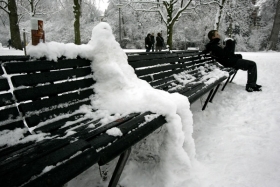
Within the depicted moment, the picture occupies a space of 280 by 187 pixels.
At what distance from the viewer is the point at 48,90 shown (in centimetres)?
171

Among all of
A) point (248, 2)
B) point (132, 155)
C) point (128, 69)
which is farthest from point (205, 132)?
point (248, 2)

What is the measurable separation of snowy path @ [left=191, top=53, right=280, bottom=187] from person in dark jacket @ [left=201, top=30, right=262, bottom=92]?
0.42 metres

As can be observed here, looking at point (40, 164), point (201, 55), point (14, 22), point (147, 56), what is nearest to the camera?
point (40, 164)

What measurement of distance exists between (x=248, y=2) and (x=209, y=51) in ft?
→ 74.1

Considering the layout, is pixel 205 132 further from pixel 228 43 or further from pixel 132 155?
pixel 228 43

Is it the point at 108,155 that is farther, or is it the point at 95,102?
the point at 95,102

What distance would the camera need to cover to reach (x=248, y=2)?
2325cm

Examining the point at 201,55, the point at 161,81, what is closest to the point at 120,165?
the point at 161,81

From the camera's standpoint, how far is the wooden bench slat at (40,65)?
1.50 metres

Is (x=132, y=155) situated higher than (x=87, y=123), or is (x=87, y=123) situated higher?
(x=87, y=123)

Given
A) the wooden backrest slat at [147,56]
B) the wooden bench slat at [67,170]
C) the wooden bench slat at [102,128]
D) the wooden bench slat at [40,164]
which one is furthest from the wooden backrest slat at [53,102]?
the wooden backrest slat at [147,56]

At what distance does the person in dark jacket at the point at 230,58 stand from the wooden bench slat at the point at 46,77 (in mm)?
4005

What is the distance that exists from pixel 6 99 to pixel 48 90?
320mm

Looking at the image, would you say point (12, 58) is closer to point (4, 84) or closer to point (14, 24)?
point (4, 84)
